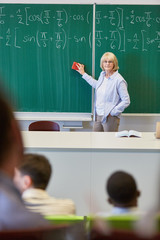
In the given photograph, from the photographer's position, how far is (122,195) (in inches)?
47.5

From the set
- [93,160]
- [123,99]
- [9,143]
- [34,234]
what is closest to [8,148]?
[9,143]

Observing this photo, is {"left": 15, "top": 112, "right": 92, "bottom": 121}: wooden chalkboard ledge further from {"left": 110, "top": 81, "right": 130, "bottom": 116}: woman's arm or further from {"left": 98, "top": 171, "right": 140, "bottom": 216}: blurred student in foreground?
{"left": 98, "top": 171, "right": 140, "bottom": 216}: blurred student in foreground

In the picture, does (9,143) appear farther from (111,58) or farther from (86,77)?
(86,77)

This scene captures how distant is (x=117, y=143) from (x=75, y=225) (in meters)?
1.85

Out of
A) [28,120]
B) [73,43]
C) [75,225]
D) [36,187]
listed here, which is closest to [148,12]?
[73,43]

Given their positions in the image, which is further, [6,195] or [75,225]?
[75,225]

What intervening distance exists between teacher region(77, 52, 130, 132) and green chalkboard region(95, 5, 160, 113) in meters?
0.36

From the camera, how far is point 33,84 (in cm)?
443

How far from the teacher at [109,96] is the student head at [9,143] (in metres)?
3.60

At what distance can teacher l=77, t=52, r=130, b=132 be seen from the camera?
3.98m

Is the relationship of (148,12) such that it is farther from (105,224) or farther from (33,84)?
(105,224)

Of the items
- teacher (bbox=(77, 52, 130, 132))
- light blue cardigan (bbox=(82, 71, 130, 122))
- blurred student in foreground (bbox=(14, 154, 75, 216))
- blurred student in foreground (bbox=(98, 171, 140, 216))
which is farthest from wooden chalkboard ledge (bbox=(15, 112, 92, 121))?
blurred student in foreground (bbox=(98, 171, 140, 216))

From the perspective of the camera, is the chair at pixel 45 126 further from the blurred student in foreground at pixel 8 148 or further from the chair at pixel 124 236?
the blurred student in foreground at pixel 8 148

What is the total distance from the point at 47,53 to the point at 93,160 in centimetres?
235
